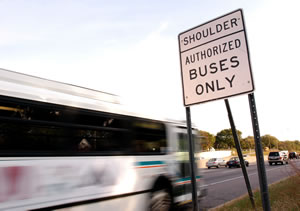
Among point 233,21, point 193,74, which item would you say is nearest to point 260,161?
point 193,74

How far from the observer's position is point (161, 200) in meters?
6.68

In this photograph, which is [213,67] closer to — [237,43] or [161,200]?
[237,43]

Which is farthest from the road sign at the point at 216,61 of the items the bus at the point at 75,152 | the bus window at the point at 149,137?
the bus window at the point at 149,137

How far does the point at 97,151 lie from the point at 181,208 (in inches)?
167

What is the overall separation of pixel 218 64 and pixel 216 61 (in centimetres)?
6

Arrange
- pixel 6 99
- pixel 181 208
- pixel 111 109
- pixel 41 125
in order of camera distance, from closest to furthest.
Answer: pixel 6 99, pixel 41 125, pixel 111 109, pixel 181 208

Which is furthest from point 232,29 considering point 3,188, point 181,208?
point 181,208

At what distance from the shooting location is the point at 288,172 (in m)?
7.55

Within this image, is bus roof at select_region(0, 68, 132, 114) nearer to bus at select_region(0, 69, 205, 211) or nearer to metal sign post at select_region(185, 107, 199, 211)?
bus at select_region(0, 69, 205, 211)

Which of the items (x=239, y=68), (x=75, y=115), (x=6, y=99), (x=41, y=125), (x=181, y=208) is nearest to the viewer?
(x=239, y=68)

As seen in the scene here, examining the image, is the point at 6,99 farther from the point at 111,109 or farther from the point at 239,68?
the point at 239,68

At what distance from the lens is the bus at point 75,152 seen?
4.09 m

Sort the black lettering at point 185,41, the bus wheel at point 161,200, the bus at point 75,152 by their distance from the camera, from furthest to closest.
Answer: the bus wheel at point 161,200 < the bus at point 75,152 < the black lettering at point 185,41

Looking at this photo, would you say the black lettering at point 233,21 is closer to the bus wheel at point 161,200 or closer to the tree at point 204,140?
the bus wheel at point 161,200
